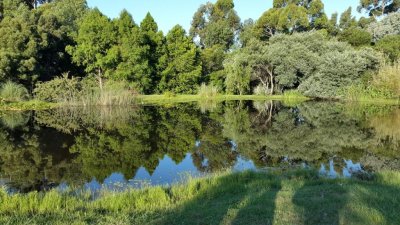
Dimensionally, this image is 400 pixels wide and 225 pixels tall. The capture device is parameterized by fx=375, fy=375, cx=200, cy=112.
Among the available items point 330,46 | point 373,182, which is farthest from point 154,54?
Answer: point 373,182

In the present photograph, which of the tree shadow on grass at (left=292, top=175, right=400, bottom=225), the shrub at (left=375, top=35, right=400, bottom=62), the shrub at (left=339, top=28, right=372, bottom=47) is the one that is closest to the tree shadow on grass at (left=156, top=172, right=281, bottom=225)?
the tree shadow on grass at (left=292, top=175, right=400, bottom=225)

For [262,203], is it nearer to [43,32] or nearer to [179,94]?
[43,32]

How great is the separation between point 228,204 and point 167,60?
3624cm

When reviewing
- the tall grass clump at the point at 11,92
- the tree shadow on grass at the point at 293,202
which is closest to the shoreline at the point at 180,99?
the tall grass clump at the point at 11,92

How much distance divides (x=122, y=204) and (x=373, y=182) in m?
4.97

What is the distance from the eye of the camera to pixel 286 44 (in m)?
37.7

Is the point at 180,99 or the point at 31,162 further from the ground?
the point at 180,99

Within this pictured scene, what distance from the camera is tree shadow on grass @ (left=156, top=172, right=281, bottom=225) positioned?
17.0 ft

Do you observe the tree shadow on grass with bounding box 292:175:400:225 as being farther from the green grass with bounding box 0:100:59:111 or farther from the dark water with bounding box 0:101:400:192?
the green grass with bounding box 0:100:59:111

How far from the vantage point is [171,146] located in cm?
1352

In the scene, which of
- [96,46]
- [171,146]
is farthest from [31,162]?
[96,46]

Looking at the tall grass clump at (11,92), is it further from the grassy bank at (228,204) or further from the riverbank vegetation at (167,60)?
the grassy bank at (228,204)

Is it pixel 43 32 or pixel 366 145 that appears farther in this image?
pixel 43 32

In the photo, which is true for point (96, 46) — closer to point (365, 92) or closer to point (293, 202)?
point (365, 92)
